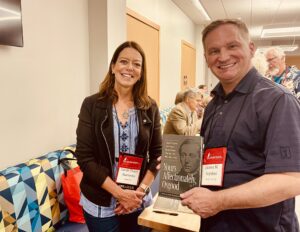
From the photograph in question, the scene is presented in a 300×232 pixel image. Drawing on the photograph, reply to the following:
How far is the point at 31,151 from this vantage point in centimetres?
209

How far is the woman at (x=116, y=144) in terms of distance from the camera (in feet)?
4.56

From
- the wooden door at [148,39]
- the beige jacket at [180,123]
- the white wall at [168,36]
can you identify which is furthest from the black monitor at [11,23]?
the white wall at [168,36]

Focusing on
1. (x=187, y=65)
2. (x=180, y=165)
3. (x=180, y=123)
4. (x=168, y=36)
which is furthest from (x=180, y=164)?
(x=187, y=65)

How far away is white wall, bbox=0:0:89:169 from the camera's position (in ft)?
6.15

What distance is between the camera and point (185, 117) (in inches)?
117

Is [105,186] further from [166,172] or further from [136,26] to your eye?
[136,26]

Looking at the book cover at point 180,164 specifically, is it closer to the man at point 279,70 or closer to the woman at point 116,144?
the woman at point 116,144

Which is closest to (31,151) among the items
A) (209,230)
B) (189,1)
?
(209,230)

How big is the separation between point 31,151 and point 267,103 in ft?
5.83

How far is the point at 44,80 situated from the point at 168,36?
3.40 metres

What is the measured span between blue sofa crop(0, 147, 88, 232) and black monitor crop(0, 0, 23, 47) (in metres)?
0.84

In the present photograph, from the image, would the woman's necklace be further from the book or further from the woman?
the book

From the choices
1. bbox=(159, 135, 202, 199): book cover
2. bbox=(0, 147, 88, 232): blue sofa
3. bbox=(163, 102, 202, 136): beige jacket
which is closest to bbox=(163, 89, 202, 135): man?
bbox=(163, 102, 202, 136): beige jacket

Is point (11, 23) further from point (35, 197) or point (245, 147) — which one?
point (245, 147)
